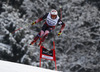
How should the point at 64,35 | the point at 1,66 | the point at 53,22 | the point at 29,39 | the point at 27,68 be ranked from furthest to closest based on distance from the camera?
the point at 64,35 < the point at 29,39 < the point at 53,22 < the point at 27,68 < the point at 1,66

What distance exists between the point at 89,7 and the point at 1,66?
1032cm

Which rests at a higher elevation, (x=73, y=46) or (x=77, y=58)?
(x=73, y=46)

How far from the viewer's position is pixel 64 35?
39.0ft

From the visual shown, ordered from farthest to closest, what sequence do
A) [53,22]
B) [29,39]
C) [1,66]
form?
1. [29,39]
2. [53,22]
3. [1,66]

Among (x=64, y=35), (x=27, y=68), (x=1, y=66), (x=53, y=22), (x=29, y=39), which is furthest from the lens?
(x=64, y=35)

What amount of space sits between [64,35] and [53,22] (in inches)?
259

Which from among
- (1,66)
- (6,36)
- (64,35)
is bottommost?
(64,35)

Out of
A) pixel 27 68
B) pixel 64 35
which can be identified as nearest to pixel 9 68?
pixel 27 68

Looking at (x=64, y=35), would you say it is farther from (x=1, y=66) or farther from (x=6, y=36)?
(x=1, y=66)

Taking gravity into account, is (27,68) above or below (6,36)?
above

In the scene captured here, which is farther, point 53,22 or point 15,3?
point 15,3

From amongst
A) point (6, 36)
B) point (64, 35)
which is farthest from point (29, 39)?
point (64, 35)

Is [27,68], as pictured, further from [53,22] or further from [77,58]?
[77,58]

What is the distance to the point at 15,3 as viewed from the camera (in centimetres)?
1256
